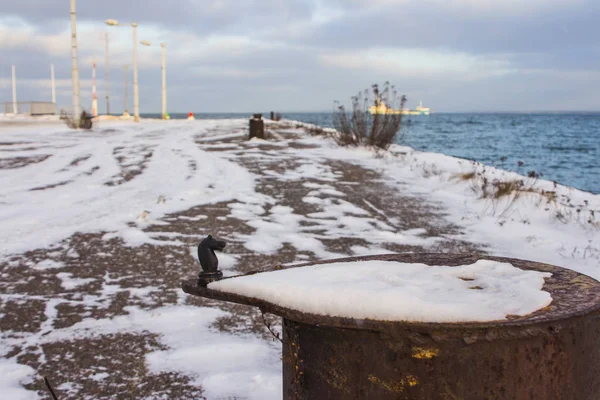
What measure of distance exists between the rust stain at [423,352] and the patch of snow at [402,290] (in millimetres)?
73

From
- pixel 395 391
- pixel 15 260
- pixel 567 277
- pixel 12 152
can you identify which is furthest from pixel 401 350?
pixel 12 152

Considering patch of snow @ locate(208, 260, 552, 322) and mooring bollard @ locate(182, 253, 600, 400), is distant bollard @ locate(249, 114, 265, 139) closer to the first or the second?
patch of snow @ locate(208, 260, 552, 322)

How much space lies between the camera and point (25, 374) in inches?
101

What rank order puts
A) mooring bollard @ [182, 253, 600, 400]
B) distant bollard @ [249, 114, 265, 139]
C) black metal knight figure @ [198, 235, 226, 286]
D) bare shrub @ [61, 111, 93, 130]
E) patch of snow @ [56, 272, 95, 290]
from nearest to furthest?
1. mooring bollard @ [182, 253, 600, 400]
2. black metal knight figure @ [198, 235, 226, 286]
3. patch of snow @ [56, 272, 95, 290]
4. distant bollard @ [249, 114, 265, 139]
5. bare shrub @ [61, 111, 93, 130]

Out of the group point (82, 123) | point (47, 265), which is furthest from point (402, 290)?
point (82, 123)

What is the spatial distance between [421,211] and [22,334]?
493 centimetres

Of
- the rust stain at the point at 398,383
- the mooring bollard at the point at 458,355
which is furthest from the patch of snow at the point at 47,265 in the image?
the rust stain at the point at 398,383

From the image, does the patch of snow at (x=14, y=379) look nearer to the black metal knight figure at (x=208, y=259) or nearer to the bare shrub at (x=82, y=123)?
the black metal knight figure at (x=208, y=259)

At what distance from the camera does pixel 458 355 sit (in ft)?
4.45

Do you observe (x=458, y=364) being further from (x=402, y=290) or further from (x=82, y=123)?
(x=82, y=123)

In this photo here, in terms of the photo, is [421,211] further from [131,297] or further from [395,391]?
[395,391]

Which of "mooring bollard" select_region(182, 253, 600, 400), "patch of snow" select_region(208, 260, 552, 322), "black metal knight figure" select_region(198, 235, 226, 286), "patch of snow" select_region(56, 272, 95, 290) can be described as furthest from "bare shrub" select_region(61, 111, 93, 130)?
"mooring bollard" select_region(182, 253, 600, 400)

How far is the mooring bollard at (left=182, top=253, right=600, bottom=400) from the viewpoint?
1.35 m

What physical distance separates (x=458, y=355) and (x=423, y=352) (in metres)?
0.08
